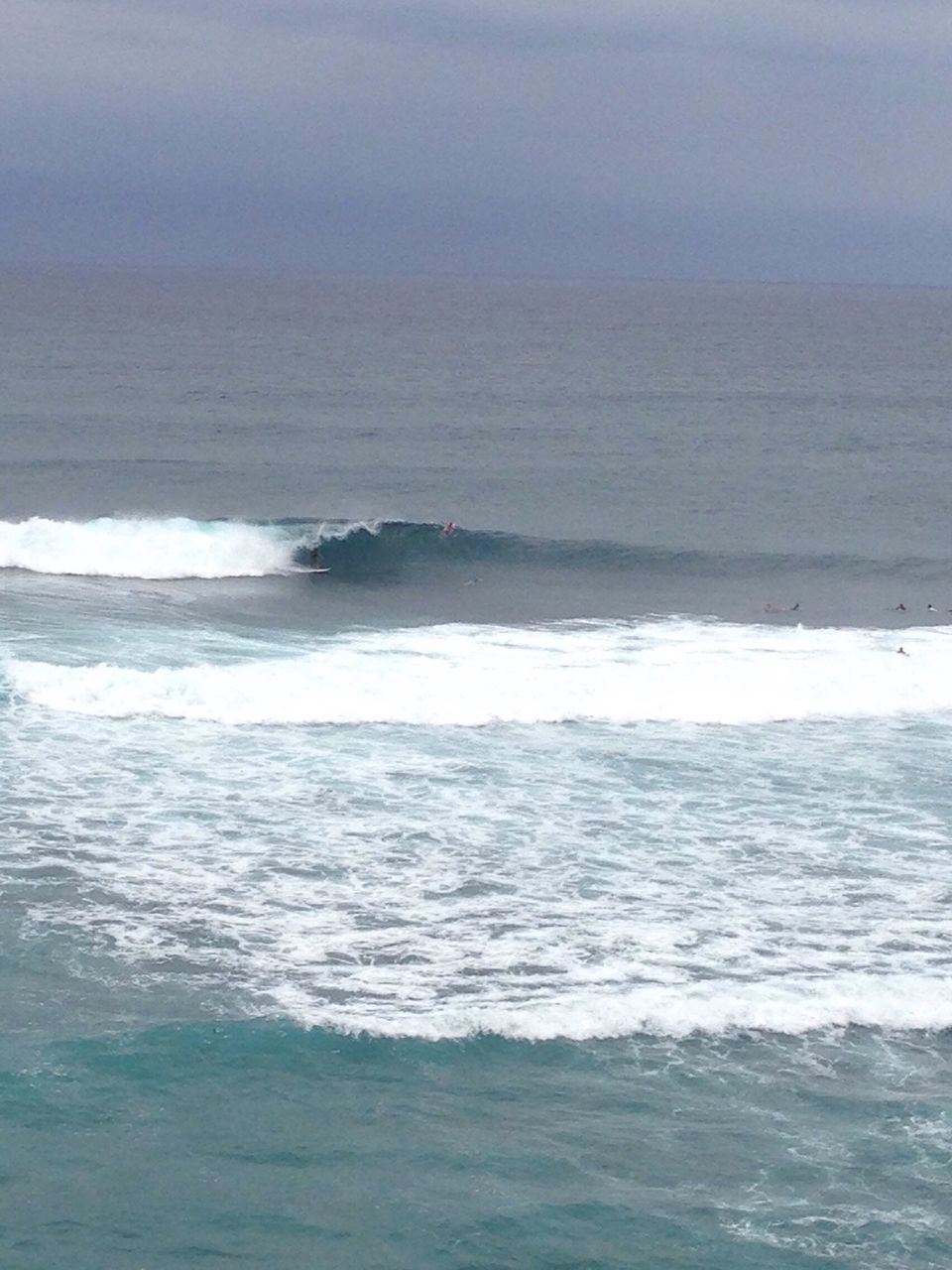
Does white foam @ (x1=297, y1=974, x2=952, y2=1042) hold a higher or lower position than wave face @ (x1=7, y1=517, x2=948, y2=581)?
lower

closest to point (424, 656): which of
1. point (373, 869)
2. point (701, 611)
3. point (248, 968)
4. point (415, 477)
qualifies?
point (701, 611)

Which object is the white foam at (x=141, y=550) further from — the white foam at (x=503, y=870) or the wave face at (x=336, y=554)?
Result: the white foam at (x=503, y=870)

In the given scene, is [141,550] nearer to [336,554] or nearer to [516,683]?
[336,554]

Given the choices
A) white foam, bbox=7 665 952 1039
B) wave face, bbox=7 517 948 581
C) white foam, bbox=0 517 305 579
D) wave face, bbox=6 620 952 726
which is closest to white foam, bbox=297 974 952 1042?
white foam, bbox=7 665 952 1039

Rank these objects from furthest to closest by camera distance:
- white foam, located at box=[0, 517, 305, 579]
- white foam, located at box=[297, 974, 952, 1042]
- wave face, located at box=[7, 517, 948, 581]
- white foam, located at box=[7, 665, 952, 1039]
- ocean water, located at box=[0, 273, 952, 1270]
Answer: wave face, located at box=[7, 517, 948, 581], white foam, located at box=[0, 517, 305, 579], white foam, located at box=[7, 665, 952, 1039], white foam, located at box=[297, 974, 952, 1042], ocean water, located at box=[0, 273, 952, 1270]

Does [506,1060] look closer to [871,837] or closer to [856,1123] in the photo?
[856,1123]

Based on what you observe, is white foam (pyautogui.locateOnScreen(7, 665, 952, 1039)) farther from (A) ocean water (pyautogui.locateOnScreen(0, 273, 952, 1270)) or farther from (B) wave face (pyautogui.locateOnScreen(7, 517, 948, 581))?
(B) wave face (pyautogui.locateOnScreen(7, 517, 948, 581))
